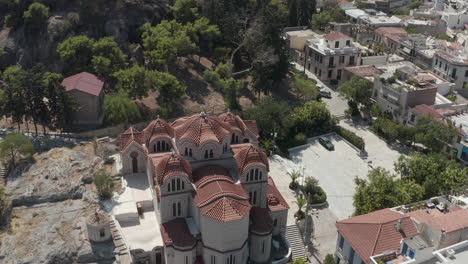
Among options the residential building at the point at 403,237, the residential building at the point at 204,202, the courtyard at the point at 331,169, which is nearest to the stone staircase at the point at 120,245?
the residential building at the point at 204,202

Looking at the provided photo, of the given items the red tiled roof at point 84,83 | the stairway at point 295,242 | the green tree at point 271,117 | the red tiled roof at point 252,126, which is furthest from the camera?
the green tree at point 271,117

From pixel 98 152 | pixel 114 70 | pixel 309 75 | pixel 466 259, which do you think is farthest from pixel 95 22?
pixel 466 259

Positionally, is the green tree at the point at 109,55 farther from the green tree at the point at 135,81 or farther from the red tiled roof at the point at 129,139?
the red tiled roof at the point at 129,139

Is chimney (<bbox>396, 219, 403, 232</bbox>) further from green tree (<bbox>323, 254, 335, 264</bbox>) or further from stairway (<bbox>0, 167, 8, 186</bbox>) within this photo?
stairway (<bbox>0, 167, 8, 186</bbox>)

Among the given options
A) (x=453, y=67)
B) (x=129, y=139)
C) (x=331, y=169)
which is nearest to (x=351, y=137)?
(x=331, y=169)

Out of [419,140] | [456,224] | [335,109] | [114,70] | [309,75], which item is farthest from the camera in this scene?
[309,75]

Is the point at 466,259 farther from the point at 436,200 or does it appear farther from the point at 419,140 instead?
the point at 419,140
